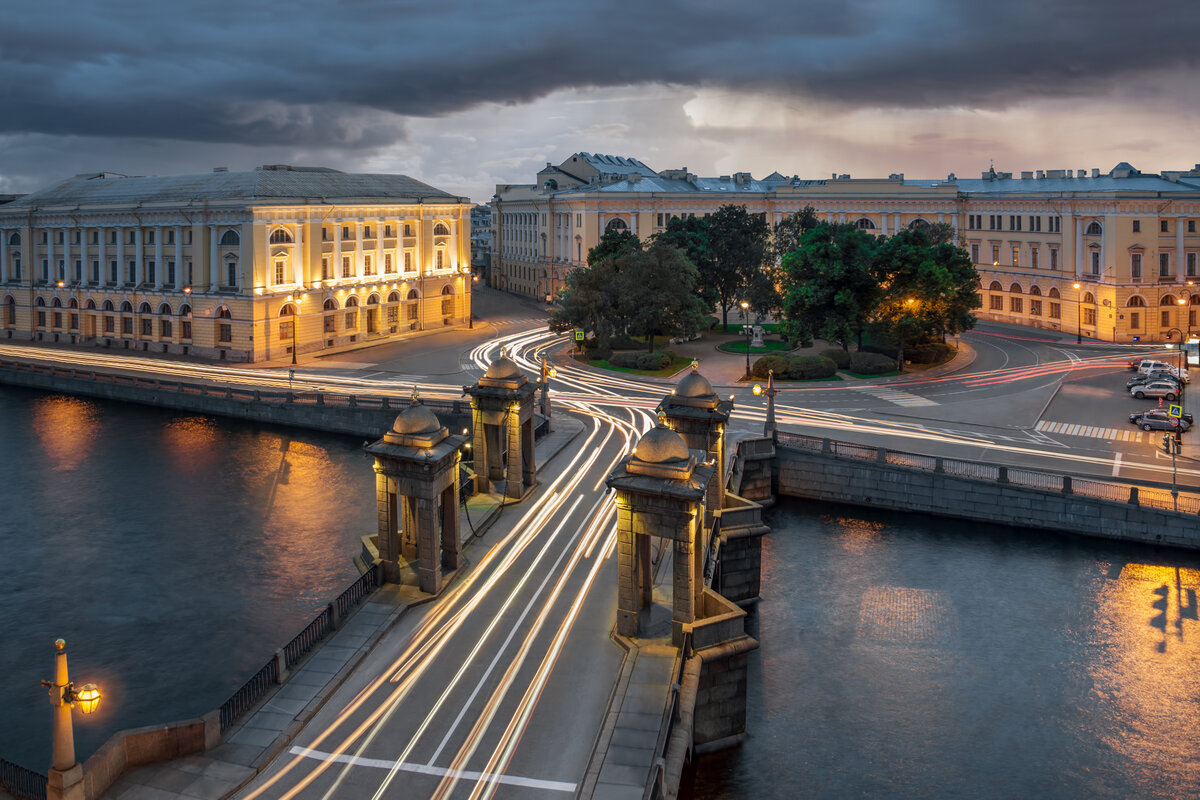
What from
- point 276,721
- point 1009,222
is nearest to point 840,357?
point 1009,222

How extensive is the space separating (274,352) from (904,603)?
60.9 meters

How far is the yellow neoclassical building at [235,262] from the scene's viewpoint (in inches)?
3430

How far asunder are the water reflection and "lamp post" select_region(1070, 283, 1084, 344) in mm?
71733

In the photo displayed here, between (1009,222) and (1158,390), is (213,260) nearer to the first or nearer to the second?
(1158,390)

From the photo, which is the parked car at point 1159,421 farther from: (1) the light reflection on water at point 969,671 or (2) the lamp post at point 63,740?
(2) the lamp post at point 63,740

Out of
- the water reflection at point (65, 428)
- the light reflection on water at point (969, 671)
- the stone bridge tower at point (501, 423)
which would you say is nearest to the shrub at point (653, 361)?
the light reflection on water at point (969, 671)

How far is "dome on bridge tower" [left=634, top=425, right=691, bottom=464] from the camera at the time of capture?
28.1 metres

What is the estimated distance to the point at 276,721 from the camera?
24.7 metres

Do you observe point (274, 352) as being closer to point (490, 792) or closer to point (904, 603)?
point (904, 603)

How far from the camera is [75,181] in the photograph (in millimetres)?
108625

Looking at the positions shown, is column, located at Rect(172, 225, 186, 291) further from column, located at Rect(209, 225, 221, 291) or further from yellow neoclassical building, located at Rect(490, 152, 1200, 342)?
yellow neoclassical building, located at Rect(490, 152, 1200, 342)

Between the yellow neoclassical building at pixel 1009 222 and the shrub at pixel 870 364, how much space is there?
23756mm

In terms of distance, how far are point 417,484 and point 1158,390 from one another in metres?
49.6

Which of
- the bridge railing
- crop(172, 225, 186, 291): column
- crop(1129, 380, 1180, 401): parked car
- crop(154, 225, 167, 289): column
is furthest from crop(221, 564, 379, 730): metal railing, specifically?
crop(154, 225, 167, 289): column
